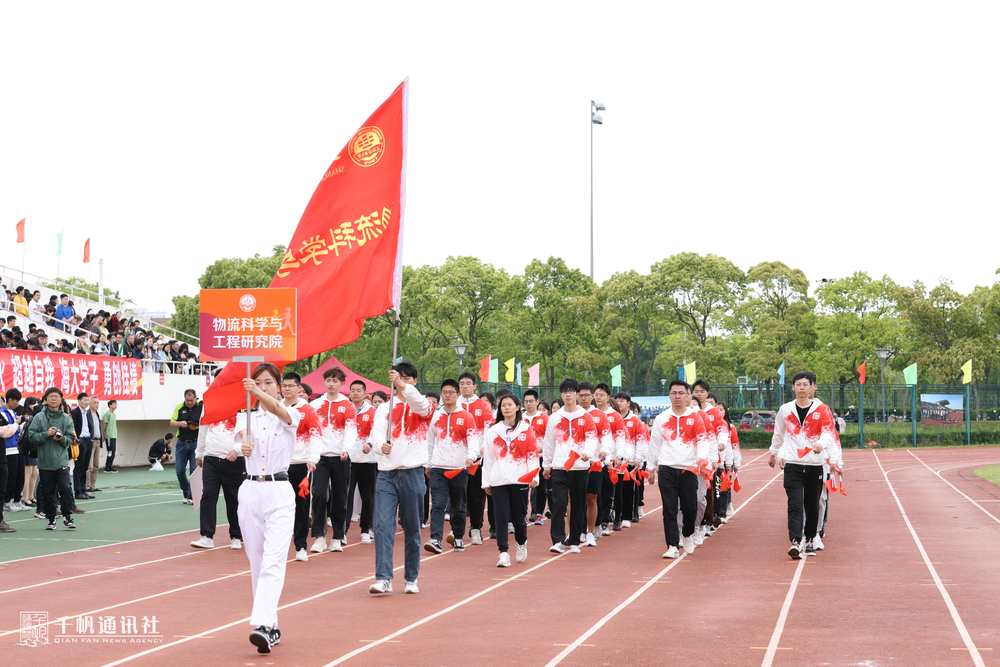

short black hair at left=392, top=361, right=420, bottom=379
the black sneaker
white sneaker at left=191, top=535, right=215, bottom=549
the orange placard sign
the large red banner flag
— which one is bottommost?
white sneaker at left=191, top=535, right=215, bottom=549

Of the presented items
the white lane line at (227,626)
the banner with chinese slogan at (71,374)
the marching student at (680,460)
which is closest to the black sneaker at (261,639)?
the white lane line at (227,626)

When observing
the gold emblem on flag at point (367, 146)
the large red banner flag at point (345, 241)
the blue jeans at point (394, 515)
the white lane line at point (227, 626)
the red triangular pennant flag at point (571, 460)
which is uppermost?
the gold emblem on flag at point (367, 146)

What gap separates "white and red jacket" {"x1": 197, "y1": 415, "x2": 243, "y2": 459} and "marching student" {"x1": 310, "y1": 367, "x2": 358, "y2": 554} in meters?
1.00

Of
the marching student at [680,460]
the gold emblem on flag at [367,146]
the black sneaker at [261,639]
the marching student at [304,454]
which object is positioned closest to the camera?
the black sneaker at [261,639]

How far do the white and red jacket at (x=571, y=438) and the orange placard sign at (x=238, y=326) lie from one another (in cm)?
437

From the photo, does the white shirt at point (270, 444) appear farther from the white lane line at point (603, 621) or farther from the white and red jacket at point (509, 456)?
the white and red jacket at point (509, 456)

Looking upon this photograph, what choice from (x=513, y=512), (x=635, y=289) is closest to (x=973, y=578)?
(x=513, y=512)

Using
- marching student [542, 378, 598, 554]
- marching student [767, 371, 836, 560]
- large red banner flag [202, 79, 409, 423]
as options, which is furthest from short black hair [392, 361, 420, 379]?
marching student [767, 371, 836, 560]

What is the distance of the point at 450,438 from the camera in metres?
11.1

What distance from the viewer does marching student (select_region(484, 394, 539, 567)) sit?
10.3m

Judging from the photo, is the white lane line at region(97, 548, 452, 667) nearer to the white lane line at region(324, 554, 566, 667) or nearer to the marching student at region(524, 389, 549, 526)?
the white lane line at region(324, 554, 566, 667)

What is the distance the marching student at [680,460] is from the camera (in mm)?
10680

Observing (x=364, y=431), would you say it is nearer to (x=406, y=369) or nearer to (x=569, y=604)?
(x=406, y=369)

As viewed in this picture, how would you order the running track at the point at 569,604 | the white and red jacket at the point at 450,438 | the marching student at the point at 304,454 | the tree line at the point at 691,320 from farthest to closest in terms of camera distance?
the tree line at the point at 691,320
the white and red jacket at the point at 450,438
the marching student at the point at 304,454
the running track at the point at 569,604
